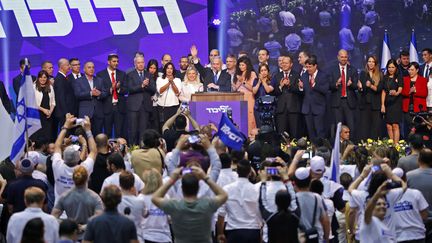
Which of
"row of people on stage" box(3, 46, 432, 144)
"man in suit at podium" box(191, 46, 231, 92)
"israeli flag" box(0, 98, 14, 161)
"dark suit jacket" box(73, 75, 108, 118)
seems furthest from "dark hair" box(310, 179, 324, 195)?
"dark suit jacket" box(73, 75, 108, 118)

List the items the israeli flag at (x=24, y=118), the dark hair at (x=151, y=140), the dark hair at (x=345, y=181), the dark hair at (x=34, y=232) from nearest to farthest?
1. the dark hair at (x=34, y=232)
2. the dark hair at (x=345, y=181)
3. the dark hair at (x=151, y=140)
4. the israeli flag at (x=24, y=118)

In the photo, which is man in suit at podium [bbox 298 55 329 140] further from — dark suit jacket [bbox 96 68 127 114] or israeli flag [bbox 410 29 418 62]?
dark suit jacket [bbox 96 68 127 114]

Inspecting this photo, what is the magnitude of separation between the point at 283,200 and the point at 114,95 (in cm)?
1134

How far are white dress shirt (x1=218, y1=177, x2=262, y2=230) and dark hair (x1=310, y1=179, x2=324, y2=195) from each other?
2.18 ft

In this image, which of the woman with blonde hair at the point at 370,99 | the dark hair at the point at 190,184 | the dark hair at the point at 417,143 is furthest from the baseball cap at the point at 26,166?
the woman with blonde hair at the point at 370,99

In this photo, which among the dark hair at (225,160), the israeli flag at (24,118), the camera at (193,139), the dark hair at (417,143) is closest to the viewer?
the camera at (193,139)

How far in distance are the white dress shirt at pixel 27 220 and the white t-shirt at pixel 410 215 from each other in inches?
157

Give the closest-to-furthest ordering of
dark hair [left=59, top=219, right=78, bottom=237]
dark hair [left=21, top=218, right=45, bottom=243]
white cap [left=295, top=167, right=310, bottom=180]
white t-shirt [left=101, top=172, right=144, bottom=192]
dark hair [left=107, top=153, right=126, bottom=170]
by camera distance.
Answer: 1. dark hair [left=21, top=218, right=45, bottom=243]
2. dark hair [left=59, top=219, right=78, bottom=237]
3. white cap [left=295, top=167, right=310, bottom=180]
4. white t-shirt [left=101, top=172, right=144, bottom=192]
5. dark hair [left=107, top=153, right=126, bottom=170]

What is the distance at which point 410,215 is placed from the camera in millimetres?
14828

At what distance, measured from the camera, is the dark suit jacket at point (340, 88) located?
24.2 meters

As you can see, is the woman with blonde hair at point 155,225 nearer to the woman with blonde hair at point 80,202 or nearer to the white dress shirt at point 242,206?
the woman with blonde hair at point 80,202

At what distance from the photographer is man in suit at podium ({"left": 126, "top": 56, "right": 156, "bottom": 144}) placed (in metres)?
24.0

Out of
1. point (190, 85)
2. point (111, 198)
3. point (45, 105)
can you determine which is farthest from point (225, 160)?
point (45, 105)

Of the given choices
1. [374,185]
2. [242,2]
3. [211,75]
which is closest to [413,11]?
[242,2]
